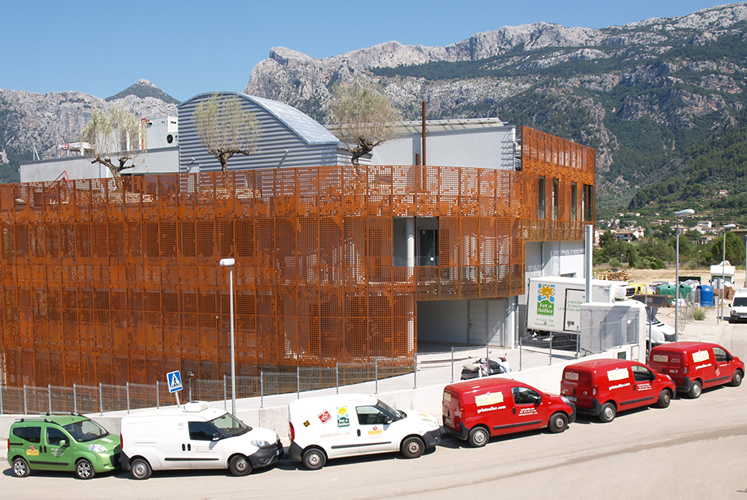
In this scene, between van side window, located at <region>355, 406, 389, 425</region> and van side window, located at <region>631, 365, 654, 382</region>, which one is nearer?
van side window, located at <region>355, 406, 389, 425</region>

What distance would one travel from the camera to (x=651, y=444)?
1571cm

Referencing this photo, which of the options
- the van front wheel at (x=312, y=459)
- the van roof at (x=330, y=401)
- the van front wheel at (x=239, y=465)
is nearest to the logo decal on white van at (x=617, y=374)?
the van roof at (x=330, y=401)

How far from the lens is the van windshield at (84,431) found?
1549cm

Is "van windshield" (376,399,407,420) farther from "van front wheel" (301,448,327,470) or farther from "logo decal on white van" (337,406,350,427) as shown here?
"van front wheel" (301,448,327,470)

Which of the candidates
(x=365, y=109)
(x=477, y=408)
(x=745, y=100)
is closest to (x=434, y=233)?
(x=365, y=109)

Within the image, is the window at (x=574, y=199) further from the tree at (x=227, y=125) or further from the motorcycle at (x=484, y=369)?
the tree at (x=227, y=125)

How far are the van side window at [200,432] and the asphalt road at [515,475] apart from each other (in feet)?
3.17

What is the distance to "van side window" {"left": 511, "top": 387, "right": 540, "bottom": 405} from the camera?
53.8 feet

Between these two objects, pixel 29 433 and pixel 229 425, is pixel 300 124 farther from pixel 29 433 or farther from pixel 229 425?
pixel 29 433

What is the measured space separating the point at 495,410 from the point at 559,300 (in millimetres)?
12811

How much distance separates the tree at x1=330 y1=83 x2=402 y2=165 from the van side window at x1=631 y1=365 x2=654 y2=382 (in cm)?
1435

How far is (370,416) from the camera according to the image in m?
15.2

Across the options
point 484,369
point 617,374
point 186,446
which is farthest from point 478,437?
point 186,446

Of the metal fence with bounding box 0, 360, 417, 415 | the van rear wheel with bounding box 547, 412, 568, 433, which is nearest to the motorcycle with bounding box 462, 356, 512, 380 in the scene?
the metal fence with bounding box 0, 360, 417, 415
